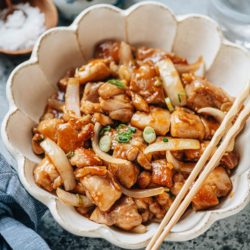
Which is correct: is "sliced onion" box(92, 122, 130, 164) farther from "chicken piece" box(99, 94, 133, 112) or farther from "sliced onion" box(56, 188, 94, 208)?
"sliced onion" box(56, 188, 94, 208)

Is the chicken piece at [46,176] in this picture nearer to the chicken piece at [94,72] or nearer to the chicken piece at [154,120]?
the chicken piece at [154,120]

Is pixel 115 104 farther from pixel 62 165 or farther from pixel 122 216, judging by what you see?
pixel 122 216

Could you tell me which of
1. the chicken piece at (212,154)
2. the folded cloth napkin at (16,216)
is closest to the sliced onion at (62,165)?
the folded cloth napkin at (16,216)

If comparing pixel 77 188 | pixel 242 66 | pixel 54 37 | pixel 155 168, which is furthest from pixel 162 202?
pixel 54 37

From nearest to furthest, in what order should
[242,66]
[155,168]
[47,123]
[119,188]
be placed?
1. [119,188]
2. [155,168]
3. [47,123]
4. [242,66]

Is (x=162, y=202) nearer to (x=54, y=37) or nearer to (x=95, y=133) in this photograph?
(x=95, y=133)

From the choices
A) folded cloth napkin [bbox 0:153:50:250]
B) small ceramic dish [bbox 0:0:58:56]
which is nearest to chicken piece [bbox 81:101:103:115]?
folded cloth napkin [bbox 0:153:50:250]
